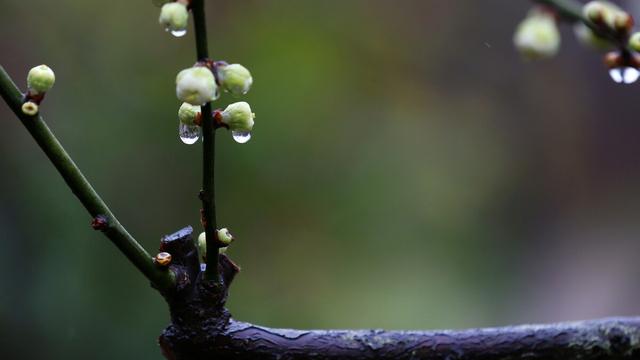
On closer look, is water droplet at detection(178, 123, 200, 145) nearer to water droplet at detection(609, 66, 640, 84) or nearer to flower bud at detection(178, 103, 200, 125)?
flower bud at detection(178, 103, 200, 125)

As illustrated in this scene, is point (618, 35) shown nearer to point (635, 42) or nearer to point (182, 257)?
point (635, 42)

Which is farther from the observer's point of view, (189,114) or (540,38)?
(540,38)

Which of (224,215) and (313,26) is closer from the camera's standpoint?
(224,215)

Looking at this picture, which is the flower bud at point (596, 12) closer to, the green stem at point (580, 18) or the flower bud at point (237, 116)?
the green stem at point (580, 18)

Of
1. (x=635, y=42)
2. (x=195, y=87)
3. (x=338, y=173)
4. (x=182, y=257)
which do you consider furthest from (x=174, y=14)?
(x=338, y=173)

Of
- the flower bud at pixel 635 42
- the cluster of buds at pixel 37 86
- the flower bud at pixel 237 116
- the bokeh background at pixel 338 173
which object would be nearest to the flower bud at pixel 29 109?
the cluster of buds at pixel 37 86

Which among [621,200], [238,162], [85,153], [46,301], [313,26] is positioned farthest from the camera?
[621,200]

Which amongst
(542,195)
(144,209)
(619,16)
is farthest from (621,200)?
(619,16)

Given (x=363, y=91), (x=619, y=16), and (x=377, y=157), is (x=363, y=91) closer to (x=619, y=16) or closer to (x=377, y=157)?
(x=377, y=157)
